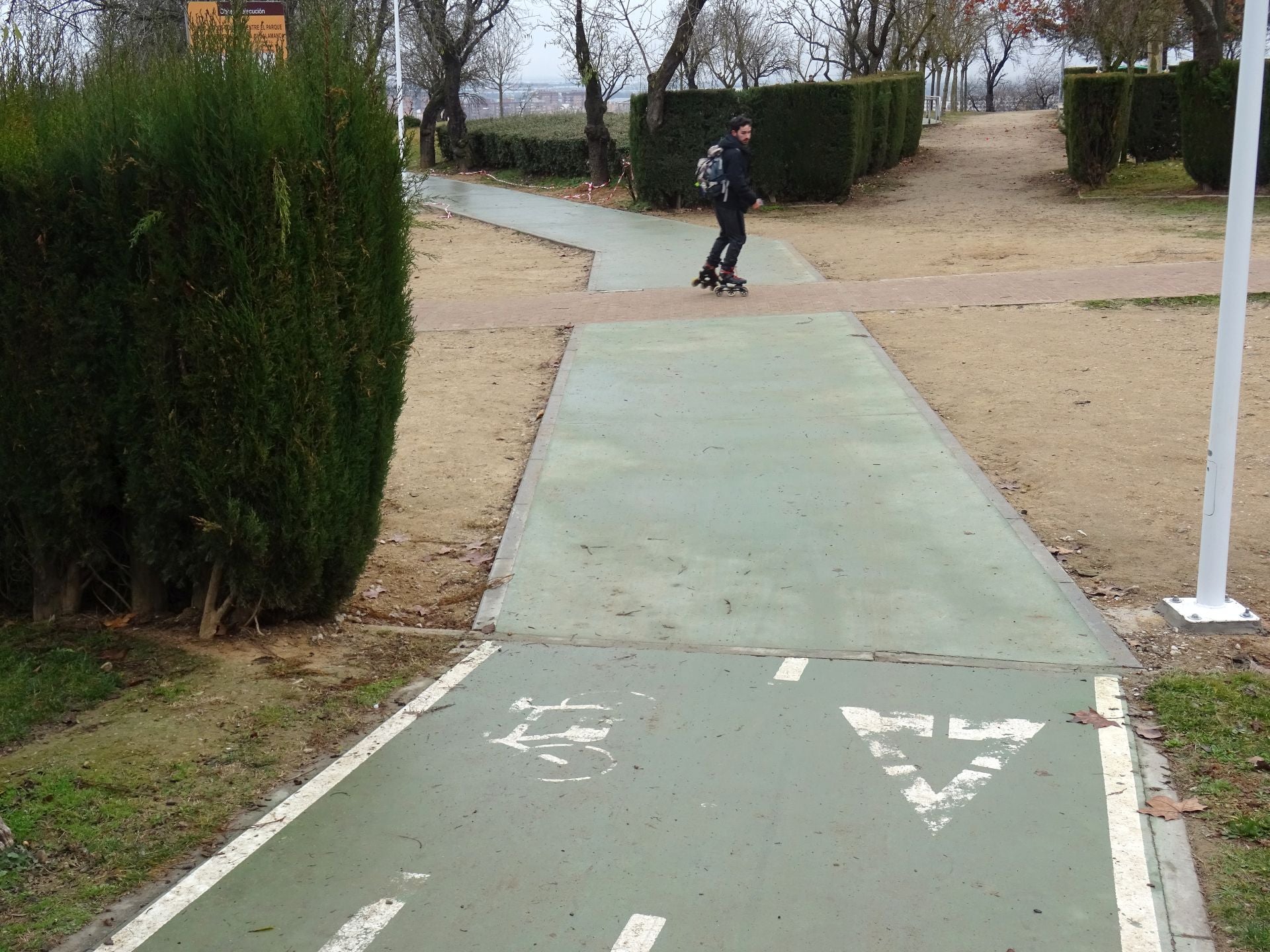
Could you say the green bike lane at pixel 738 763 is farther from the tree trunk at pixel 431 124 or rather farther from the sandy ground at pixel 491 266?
the tree trunk at pixel 431 124

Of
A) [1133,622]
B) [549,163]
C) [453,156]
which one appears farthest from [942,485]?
[453,156]

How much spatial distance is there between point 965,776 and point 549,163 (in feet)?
105

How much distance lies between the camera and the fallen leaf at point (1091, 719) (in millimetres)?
4676

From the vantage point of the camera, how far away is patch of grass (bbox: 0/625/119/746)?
4.81m

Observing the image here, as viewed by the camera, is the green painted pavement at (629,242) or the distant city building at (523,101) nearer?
the green painted pavement at (629,242)

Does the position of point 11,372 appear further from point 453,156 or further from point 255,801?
point 453,156

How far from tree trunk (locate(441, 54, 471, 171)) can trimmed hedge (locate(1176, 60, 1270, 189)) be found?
74.6 feet

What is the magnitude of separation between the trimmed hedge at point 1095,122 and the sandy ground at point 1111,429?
12946 mm

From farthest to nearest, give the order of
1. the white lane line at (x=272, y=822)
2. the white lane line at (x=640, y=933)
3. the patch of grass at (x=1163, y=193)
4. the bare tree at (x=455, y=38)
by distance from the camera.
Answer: the bare tree at (x=455, y=38) → the patch of grass at (x=1163, y=193) → the white lane line at (x=272, y=822) → the white lane line at (x=640, y=933)

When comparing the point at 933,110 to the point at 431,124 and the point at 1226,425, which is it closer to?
the point at 431,124

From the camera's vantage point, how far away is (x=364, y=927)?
3.48 metres

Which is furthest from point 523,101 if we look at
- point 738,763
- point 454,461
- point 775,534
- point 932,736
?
point 738,763

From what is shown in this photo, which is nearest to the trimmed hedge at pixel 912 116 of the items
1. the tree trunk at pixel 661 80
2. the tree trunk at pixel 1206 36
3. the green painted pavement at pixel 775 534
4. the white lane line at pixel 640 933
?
the tree trunk at pixel 1206 36

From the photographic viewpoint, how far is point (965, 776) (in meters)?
4.29
